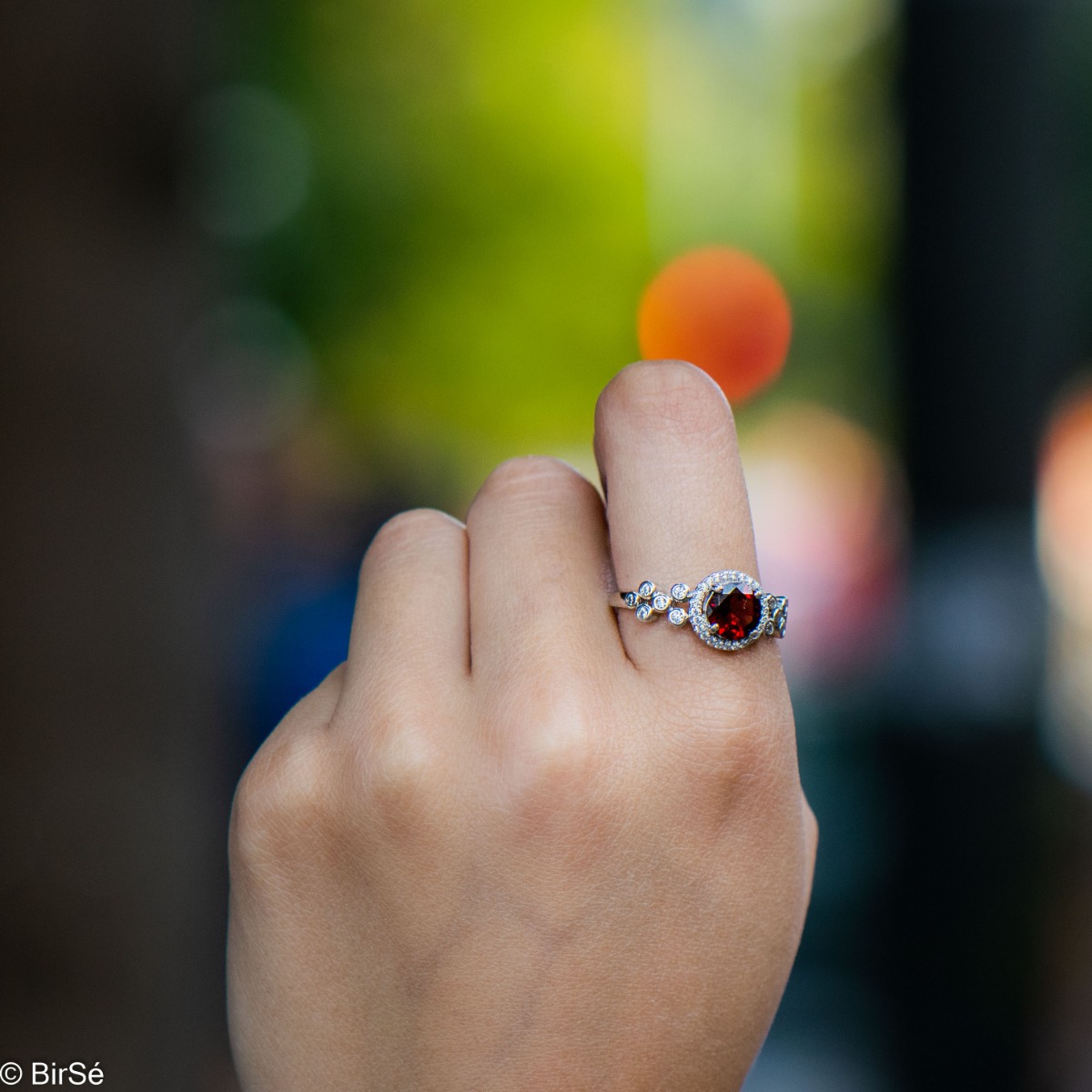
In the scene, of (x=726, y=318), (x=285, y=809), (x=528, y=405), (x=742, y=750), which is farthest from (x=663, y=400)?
(x=528, y=405)

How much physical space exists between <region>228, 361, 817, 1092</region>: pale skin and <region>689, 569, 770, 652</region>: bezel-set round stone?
1cm

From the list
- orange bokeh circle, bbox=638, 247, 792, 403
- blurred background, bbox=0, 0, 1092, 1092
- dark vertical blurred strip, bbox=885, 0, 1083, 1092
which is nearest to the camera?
blurred background, bbox=0, 0, 1092, 1092

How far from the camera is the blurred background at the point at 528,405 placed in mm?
2441

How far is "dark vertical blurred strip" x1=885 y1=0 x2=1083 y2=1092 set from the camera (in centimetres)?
302

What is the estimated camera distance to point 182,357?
296 centimetres

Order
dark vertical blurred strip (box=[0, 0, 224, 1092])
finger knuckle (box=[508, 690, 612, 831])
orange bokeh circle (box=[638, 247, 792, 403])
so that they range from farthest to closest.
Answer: orange bokeh circle (box=[638, 247, 792, 403]) → dark vertical blurred strip (box=[0, 0, 224, 1092]) → finger knuckle (box=[508, 690, 612, 831])

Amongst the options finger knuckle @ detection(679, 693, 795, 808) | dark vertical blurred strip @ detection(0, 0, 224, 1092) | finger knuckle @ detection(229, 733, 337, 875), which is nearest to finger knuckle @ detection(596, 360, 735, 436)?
finger knuckle @ detection(679, 693, 795, 808)

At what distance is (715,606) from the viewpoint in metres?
0.84

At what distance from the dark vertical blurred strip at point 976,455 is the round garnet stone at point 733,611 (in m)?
2.39

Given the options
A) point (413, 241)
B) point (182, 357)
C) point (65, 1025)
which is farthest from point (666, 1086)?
point (413, 241)

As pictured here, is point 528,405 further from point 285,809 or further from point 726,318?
point 285,809

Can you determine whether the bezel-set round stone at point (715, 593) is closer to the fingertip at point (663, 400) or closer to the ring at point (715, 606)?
the ring at point (715, 606)

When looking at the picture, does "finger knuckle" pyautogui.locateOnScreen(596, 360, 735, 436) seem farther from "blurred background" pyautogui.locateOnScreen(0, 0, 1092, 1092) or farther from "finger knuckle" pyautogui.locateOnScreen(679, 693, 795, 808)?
"blurred background" pyautogui.locateOnScreen(0, 0, 1092, 1092)

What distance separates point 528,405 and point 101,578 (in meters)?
2.53
